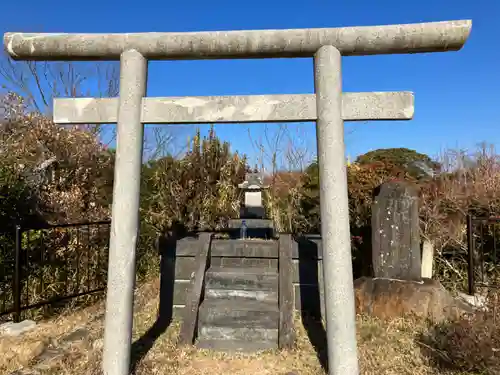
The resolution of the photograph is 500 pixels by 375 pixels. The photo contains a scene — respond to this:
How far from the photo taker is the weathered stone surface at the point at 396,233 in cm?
447

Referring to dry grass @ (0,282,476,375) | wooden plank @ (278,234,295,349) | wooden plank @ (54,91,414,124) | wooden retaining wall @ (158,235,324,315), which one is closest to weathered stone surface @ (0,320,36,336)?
dry grass @ (0,282,476,375)

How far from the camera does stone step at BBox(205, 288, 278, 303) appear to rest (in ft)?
12.9

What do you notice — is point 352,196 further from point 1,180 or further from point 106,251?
point 1,180

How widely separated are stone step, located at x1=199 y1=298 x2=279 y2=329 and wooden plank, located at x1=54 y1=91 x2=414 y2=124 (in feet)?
6.55

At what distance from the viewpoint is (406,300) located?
13.6 ft

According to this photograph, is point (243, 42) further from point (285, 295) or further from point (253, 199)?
point (253, 199)

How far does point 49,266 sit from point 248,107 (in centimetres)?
421

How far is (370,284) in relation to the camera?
14.5 feet

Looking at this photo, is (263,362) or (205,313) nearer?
(263,362)

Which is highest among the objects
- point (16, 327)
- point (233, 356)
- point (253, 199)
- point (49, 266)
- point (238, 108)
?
point (238, 108)

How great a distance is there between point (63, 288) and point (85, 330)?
1515 millimetres

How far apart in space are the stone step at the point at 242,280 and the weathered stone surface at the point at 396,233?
4.89ft

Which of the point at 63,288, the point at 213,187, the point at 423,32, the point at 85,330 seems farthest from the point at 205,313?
the point at 213,187

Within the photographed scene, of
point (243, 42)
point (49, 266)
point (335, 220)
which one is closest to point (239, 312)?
point (335, 220)
